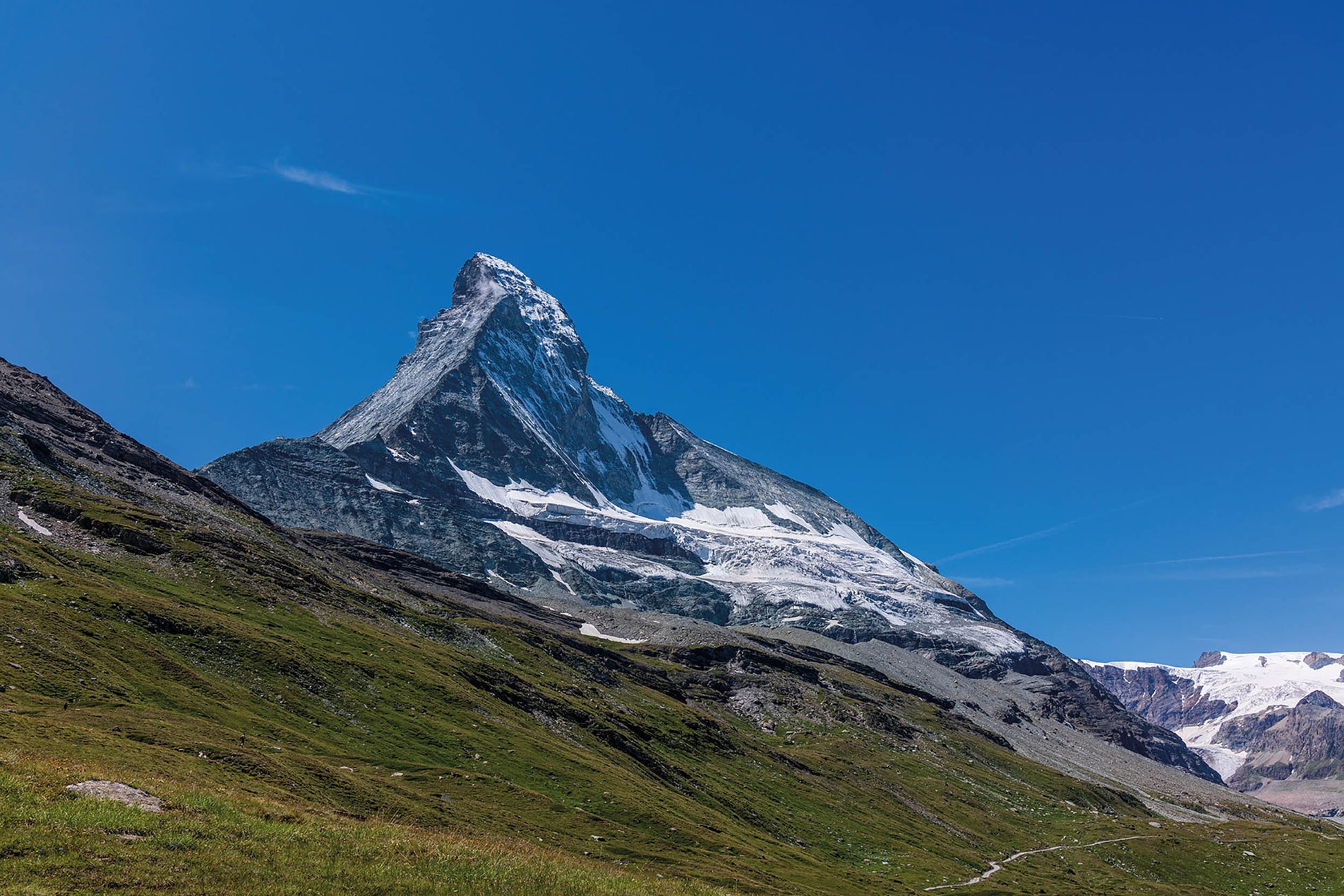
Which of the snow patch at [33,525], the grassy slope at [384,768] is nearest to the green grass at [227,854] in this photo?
the grassy slope at [384,768]

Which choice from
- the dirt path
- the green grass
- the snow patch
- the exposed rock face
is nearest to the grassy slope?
the green grass

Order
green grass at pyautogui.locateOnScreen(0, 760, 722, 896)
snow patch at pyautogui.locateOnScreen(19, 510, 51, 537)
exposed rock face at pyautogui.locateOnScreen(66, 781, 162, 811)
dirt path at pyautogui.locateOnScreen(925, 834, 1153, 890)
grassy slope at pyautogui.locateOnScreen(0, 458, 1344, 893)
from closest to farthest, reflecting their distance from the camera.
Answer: green grass at pyautogui.locateOnScreen(0, 760, 722, 896), exposed rock face at pyautogui.locateOnScreen(66, 781, 162, 811), grassy slope at pyautogui.locateOnScreen(0, 458, 1344, 893), snow patch at pyautogui.locateOnScreen(19, 510, 51, 537), dirt path at pyautogui.locateOnScreen(925, 834, 1153, 890)

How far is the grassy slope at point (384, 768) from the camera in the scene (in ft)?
112

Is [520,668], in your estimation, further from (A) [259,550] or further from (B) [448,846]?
Answer: (B) [448,846]

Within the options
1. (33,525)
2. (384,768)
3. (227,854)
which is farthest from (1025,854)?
(33,525)

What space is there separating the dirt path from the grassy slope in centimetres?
198

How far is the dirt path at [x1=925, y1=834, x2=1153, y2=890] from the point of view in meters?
113

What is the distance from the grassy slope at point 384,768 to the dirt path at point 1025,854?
1.98 meters

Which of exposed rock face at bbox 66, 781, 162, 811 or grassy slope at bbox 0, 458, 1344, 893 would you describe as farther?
grassy slope at bbox 0, 458, 1344, 893

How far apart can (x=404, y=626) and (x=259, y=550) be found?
2391cm

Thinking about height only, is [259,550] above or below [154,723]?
above

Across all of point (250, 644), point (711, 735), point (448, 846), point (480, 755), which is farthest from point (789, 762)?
point (448, 846)

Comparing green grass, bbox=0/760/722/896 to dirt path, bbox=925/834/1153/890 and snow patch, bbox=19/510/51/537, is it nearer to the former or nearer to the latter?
snow patch, bbox=19/510/51/537

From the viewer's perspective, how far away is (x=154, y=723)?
183 ft
